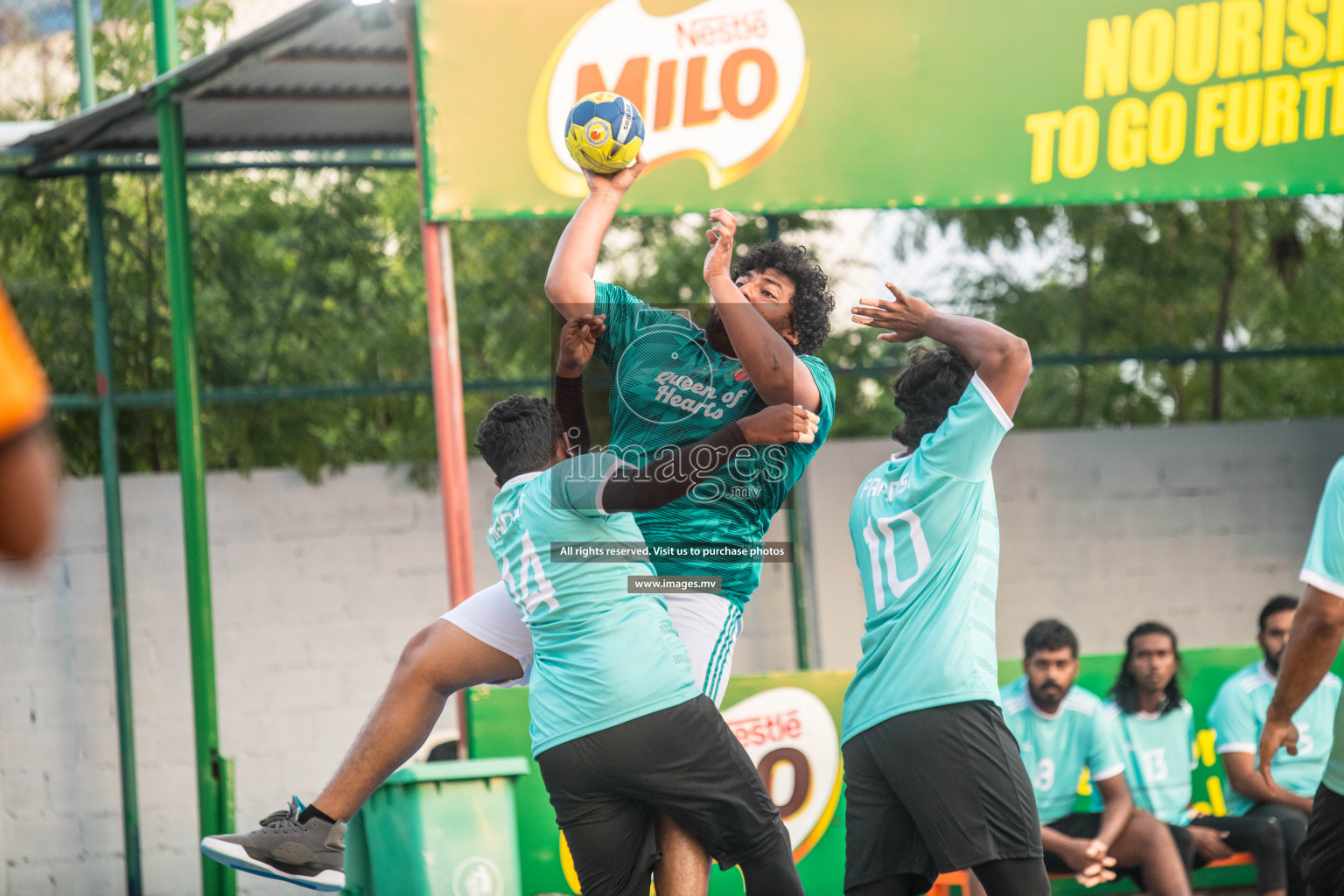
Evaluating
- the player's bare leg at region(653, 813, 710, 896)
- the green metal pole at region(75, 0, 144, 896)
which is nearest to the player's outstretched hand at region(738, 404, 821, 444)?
the player's bare leg at region(653, 813, 710, 896)

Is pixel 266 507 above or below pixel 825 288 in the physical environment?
below

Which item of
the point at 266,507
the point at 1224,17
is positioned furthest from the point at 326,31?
the point at 1224,17

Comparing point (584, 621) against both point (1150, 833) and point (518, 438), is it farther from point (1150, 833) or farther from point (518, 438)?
point (1150, 833)

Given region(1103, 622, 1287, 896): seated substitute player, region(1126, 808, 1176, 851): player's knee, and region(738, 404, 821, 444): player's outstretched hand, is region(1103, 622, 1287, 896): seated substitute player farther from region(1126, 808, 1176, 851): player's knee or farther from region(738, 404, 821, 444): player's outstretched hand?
region(738, 404, 821, 444): player's outstretched hand

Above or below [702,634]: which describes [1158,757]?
below

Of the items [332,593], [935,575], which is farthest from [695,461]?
[332,593]

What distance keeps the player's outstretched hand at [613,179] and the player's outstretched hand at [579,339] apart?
0.32 m

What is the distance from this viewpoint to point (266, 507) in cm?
689

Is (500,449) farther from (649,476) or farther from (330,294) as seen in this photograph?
(330,294)

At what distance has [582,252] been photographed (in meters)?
3.31

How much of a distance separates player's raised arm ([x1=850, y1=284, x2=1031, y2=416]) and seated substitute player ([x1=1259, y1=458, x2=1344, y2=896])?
84 centimetres

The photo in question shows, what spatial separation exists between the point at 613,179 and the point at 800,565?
3.99m

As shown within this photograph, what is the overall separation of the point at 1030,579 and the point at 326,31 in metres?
4.64

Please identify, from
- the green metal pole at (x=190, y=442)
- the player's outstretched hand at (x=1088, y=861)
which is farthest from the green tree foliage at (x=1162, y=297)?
the green metal pole at (x=190, y=442)
